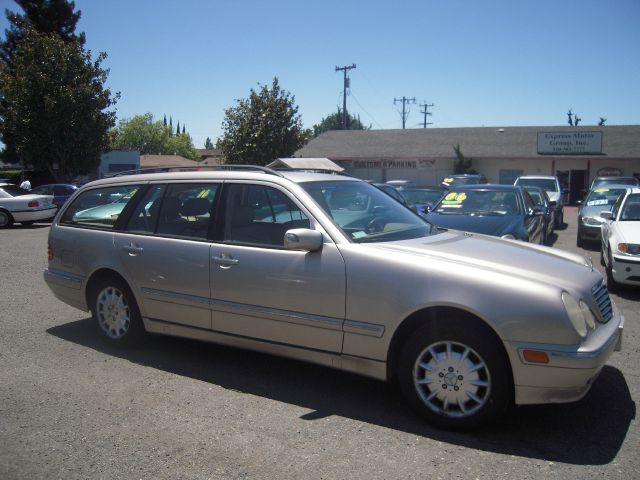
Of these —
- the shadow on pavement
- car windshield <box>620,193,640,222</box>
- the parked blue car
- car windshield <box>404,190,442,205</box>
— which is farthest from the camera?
car windshield <box>404,190,442,205</box>

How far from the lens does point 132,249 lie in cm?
526

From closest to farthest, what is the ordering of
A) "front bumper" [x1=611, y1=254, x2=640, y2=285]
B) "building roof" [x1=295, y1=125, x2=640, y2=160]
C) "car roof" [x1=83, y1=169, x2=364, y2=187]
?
"car roof" [x1=83, y1=169, x2=364, y2=187] < "front bumper" [x1=611, y1=254, x2=640, y2=285] < "building roof" [x1=295, y1=125, x2=640, y2=160]

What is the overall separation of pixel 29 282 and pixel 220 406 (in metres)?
5.94

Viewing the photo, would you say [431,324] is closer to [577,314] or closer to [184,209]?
[577,314]

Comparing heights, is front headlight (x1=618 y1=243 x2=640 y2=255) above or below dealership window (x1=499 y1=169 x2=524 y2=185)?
below

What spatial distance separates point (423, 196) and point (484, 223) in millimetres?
6496

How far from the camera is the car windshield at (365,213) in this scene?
14.7ft

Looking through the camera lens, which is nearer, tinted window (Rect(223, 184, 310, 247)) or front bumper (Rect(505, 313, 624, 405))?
front bumper (Rect(505, 313, 624, 405))

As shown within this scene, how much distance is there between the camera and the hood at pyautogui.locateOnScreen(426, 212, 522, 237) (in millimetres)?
8438

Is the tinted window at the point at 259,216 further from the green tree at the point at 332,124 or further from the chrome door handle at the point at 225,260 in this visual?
the green tree at the point at 332,124

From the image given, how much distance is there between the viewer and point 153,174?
5.60 m

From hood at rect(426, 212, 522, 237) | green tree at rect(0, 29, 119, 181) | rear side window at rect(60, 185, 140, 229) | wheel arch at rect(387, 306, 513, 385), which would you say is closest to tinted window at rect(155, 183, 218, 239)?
rear side window at rect(60, 185, 140, 229)

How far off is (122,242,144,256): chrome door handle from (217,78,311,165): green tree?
101ft

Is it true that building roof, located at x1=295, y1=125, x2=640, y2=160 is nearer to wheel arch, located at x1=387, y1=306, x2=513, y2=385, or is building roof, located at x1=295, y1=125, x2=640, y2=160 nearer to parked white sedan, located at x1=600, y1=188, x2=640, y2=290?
parked white sedan, located at x1=600, y1=188, x2=640, y2=290
